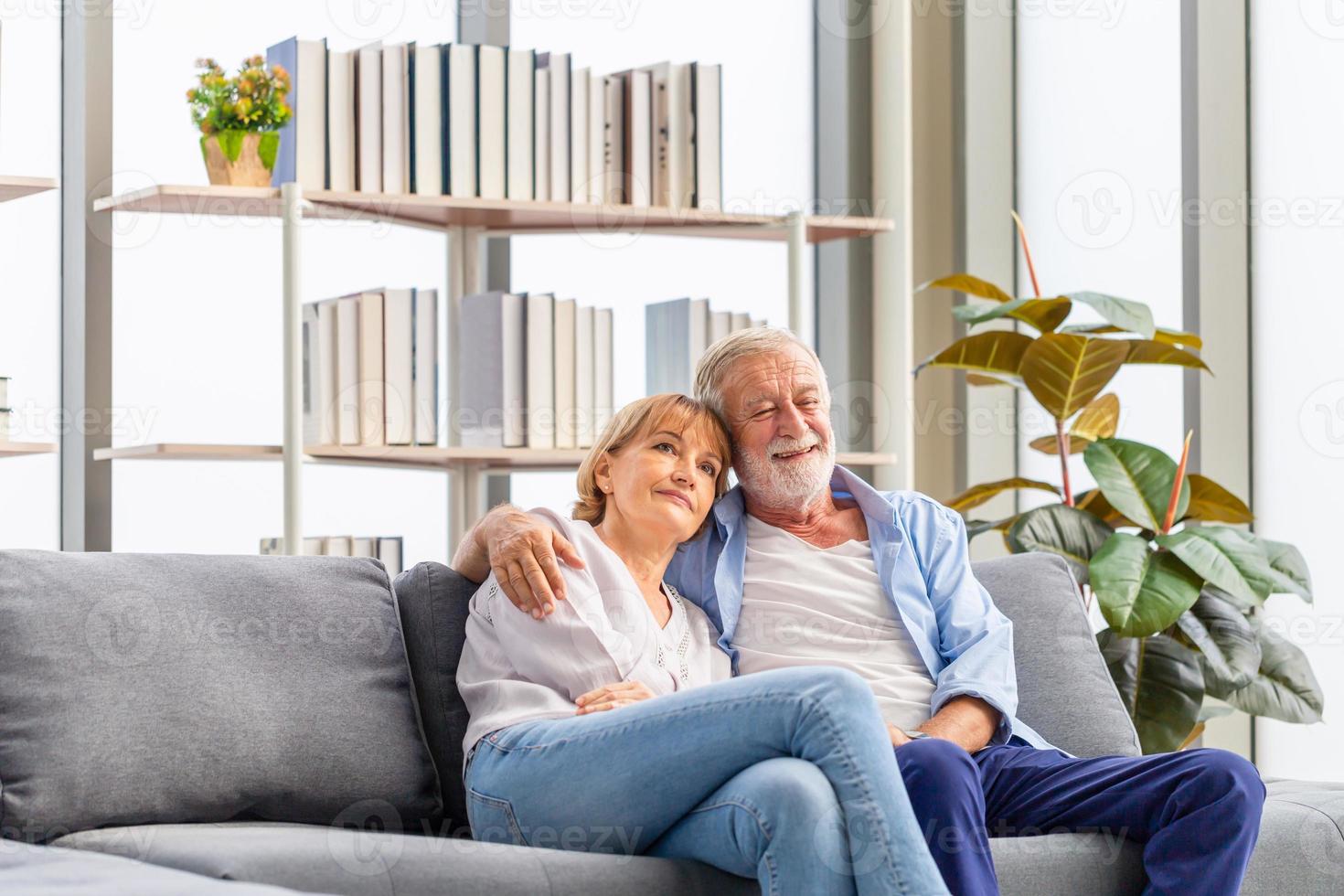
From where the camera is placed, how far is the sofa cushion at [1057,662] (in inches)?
86.7

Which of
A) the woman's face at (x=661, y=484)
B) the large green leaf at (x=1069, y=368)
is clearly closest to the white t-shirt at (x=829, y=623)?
the woman's face at (x=661, y=484)

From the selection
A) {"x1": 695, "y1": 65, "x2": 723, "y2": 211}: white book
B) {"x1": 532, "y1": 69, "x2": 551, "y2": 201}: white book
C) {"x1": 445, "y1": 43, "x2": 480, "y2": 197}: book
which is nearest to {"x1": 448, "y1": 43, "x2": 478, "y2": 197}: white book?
{"x1": 445, "y1": 43, "x2": 480, "y2": 197}: book

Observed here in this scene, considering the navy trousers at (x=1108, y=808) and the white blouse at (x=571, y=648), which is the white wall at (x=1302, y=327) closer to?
the navy trousers at (x=1108, y=808)

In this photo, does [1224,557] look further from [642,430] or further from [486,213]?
[486,213]

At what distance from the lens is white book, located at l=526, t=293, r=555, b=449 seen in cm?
317

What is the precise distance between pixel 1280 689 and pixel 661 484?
142cm

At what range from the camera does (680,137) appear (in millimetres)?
3293

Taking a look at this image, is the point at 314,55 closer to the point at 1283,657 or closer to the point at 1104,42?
the point at 1104,42

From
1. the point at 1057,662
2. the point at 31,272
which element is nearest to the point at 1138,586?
the point at 1057,662

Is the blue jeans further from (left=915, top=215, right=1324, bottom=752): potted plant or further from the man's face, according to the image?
(left=915, top=215, right=1324, bottom=752): potted plant

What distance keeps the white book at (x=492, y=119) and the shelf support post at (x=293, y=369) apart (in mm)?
392

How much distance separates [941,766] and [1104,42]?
8.21 ft

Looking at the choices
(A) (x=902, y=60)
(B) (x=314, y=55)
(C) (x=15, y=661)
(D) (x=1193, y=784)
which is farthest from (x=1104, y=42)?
(C) (x=15, y=661)

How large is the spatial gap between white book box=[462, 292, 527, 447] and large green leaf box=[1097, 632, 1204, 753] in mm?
1275
